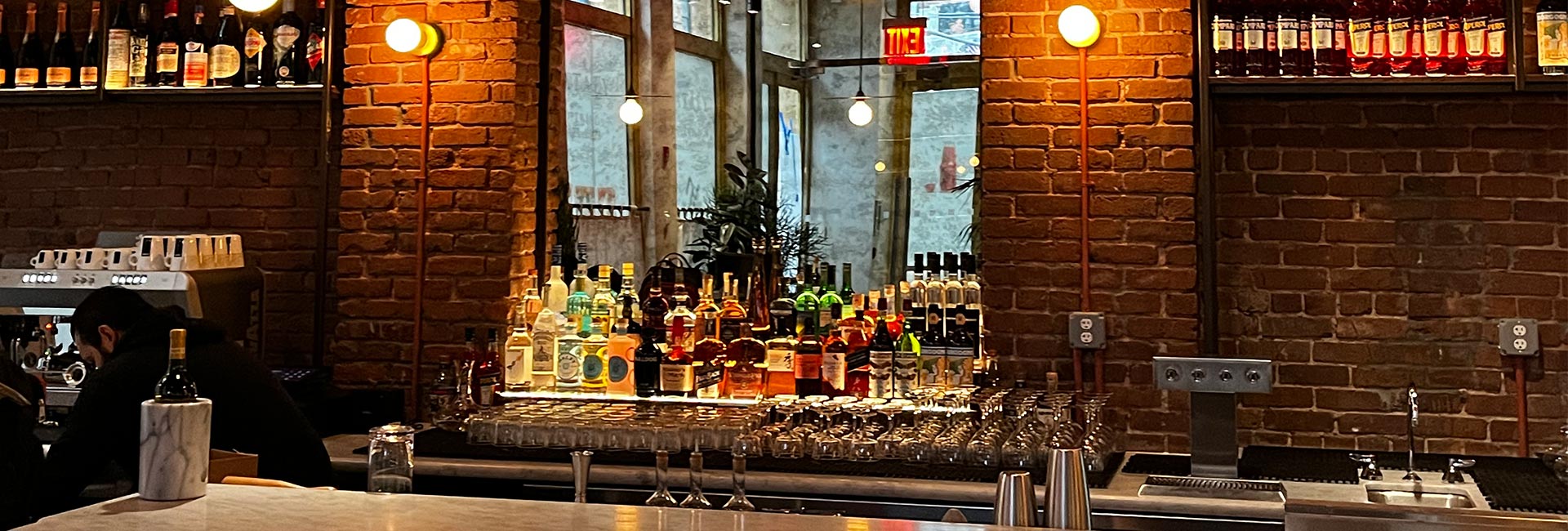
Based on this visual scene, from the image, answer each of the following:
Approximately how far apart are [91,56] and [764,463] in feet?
10.1

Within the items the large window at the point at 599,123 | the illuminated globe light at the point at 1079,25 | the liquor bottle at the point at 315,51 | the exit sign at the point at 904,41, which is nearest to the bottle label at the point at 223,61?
the liquor bottle at the point at 315,51

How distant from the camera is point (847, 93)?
16.1ft

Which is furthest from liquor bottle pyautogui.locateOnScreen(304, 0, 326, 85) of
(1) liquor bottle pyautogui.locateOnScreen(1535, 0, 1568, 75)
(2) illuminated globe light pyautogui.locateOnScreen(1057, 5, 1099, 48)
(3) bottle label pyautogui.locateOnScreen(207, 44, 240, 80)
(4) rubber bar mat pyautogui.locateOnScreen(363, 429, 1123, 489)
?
(1) liquor bottle pyautogui.locateOnScreen(1535, 0, 1568, 75)

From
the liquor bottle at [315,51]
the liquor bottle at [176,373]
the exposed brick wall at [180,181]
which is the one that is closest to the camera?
the liquor bottle at [176,373]

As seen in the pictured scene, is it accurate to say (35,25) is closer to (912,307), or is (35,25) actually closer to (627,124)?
(627,124)

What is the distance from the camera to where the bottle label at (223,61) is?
199 inches

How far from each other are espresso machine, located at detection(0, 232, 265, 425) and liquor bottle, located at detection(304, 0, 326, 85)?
0.70 metres

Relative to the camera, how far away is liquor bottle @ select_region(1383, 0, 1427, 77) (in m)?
4.23

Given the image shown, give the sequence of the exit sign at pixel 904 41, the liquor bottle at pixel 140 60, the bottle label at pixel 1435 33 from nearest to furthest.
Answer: the bottle label at pixel 1435 33 → the exit sign at pixel 904 41 → the liquor bottle at pixel 140 60

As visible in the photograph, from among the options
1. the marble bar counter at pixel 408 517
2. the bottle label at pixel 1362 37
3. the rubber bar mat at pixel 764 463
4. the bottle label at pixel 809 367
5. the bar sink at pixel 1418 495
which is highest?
the bottle label at pixel 1362 37

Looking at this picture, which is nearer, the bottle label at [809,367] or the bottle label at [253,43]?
the bottle label at [809,367]

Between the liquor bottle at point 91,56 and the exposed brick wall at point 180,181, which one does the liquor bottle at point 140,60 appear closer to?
the liquor bottle at point 91,56

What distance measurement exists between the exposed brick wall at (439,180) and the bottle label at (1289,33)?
237 centimetres

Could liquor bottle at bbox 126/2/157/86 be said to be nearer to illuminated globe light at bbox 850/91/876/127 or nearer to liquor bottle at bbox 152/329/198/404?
illuminated globe light at bbox 850/91/876/127
